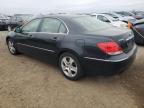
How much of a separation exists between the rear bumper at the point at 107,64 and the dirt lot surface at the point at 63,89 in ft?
1.40

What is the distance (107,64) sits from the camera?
13.0 feet

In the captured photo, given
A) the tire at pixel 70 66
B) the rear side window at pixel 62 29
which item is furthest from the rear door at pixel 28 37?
the tire at pixel 70 66

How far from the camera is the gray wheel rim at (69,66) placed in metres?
4.55

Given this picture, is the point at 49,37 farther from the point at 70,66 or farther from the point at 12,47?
the point at 12,47

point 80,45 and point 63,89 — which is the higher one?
point 80,45

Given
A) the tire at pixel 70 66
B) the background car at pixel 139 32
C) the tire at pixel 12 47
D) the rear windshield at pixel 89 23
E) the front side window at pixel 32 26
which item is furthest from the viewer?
the background car at pixel 139 32

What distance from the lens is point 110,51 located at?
396 cm

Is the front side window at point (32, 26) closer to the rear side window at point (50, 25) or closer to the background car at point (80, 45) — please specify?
the background car at point (80, 45)

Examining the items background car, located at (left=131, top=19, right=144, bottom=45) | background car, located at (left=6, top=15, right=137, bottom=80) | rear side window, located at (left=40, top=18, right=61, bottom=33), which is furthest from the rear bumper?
background car, located at (left=131, top=19, right=144, bottom=45)

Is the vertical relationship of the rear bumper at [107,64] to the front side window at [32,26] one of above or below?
below

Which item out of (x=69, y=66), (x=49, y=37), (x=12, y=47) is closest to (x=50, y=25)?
(x=49, y=37)

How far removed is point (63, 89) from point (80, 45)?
3.40 ft

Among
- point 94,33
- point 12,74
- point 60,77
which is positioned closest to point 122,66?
point 94,33

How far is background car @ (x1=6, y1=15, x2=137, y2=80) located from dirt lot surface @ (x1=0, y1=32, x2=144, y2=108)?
371 millimetres
